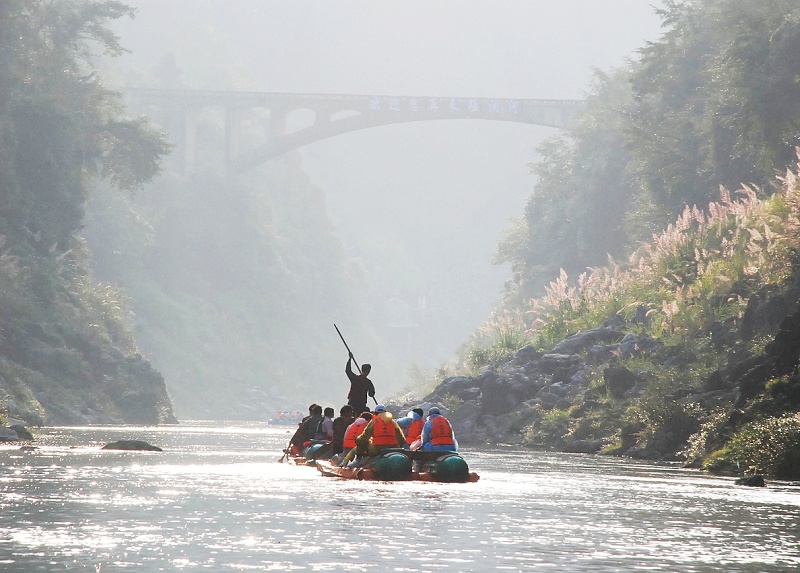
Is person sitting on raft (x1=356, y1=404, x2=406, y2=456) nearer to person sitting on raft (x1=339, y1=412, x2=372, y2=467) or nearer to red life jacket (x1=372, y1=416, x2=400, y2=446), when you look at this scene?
red life jacket (x1=372, y1=416, x2=400, y2=446)

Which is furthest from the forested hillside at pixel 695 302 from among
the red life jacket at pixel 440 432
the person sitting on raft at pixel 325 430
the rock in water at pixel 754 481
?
the person sitting on raft at pixel 325 430

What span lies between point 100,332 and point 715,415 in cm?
4525

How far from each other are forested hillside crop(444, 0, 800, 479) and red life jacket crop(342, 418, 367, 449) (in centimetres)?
835

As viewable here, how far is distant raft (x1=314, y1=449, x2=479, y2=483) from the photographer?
2902 centimetres

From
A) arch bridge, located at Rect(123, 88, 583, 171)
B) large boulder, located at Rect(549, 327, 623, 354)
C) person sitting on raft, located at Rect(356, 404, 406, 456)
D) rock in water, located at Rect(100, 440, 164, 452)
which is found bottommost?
rock in water, located at Rect(100, 440, 164, 452)

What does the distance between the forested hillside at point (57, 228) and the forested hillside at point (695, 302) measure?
1945cm

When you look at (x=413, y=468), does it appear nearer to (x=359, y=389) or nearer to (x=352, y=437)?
(x=352, y=437)

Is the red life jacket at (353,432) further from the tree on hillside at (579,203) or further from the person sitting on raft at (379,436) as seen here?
the tree on hillside at (579,203)

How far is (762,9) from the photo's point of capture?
5422cm

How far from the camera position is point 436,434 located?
3016 centimetres

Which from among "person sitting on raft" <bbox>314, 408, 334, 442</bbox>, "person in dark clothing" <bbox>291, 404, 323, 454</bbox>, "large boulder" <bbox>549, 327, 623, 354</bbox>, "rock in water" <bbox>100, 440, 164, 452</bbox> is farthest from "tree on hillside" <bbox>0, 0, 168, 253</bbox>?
"person sitting on raft" <bbox>314, 408, 334, 442</bbox>

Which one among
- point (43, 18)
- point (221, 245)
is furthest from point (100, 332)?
point (221, 245)

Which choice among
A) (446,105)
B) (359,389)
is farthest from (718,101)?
(446,105)

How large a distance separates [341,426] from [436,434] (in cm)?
464
